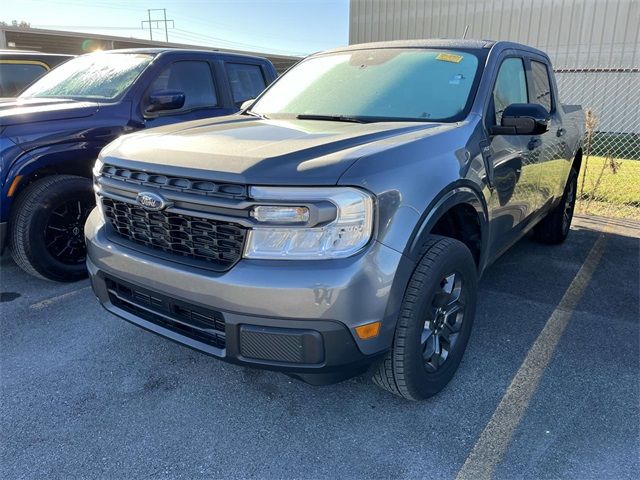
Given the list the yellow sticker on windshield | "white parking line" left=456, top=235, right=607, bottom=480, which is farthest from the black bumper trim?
the yellow sticker on windshield

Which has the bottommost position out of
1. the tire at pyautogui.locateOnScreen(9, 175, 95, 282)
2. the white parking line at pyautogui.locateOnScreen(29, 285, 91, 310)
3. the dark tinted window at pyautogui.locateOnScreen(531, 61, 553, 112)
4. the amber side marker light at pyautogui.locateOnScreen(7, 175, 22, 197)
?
the white parking line at pyautogui.locateOnScreen(29, 285, 91, 310)

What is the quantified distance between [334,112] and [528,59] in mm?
1828

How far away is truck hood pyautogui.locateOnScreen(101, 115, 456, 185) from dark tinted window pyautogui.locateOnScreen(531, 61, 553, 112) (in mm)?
1824

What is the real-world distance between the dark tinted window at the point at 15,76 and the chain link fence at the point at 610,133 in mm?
8308

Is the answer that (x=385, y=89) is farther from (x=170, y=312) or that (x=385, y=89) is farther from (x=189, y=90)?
(x=189, y=90)

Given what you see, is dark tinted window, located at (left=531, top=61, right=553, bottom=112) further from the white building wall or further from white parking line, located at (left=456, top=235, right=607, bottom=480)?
the white building wall

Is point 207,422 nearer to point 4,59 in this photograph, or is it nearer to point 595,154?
point 4,59

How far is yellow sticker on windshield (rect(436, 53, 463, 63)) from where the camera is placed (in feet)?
10.5

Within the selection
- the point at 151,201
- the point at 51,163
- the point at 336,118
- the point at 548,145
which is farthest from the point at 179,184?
the point at 548,145

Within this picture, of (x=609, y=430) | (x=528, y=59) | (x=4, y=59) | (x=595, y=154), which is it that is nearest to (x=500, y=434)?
(x=609, y=430)

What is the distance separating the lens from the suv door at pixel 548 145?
3846 mm

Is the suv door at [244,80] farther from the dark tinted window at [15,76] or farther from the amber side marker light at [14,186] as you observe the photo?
the dark tinted window at [15,76]

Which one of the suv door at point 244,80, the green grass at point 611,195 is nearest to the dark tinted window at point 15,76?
the suv door at point 244,80

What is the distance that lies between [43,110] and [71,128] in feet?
0.76
